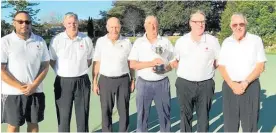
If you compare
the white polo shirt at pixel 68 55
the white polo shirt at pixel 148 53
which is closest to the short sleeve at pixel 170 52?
the white polo shirt at pixel 148 53

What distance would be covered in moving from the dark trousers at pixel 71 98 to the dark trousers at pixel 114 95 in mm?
207

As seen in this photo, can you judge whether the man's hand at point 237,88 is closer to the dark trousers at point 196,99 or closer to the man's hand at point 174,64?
the dark trousers at point 196,99

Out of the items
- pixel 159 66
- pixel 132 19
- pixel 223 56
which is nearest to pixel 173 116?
pixel 159 66

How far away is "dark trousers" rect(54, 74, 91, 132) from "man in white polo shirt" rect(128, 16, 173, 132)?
63 cm

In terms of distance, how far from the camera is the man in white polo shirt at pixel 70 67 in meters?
4.00

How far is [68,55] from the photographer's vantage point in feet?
13.1

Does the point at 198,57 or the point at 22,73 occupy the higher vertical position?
the point at 198,57

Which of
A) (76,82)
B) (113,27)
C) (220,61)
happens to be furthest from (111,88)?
(220,61)

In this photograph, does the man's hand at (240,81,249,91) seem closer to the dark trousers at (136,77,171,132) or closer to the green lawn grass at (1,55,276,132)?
the dark trousers at (136,77,171,132)

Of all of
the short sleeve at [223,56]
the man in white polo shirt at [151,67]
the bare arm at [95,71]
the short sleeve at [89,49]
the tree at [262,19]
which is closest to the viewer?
the short sleeve at [223,56]

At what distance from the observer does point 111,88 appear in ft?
13.8

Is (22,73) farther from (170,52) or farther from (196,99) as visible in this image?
(196,99)

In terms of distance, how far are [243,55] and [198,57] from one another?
49 cm

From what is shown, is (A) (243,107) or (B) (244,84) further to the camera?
(A) (243,107)
